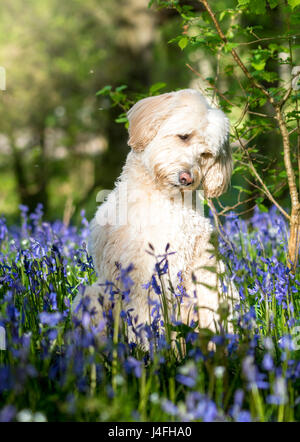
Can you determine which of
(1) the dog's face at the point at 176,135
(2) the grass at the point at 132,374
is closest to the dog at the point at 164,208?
(1) the dog's face at the point at 176,135

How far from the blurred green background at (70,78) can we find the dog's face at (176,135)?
596 centimetres

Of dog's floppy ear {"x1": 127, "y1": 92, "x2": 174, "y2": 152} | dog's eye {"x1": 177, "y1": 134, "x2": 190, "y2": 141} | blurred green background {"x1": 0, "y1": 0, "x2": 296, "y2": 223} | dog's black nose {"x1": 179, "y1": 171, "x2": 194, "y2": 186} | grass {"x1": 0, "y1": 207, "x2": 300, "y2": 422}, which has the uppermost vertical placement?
blurred green background {"x1": 0, "y1": 0, "x2": 296, "y2": 223}

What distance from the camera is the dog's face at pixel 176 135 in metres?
3.34

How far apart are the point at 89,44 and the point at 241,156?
8.48 metres

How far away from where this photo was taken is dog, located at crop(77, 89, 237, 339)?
3.25 metres

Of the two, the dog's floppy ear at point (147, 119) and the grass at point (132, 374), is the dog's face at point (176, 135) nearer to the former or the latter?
the dog's floppy ear at point (147, 119)

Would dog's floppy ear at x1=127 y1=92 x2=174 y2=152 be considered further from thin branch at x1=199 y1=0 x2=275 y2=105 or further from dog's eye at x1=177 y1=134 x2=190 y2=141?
thin branch at x1=199 y1=0 x2=275 y2=105

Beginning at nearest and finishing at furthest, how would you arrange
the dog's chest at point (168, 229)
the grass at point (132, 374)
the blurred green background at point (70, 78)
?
1. the grass at point (132, 374)
2. the dog's chest at point (168, 229)
3. the blurred green background at point (70, 78)

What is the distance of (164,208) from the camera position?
3330mm

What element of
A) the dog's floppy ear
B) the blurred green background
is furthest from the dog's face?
the blurred green background

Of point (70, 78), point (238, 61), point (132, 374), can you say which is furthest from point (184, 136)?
point (70, 78)

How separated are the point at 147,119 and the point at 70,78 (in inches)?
379

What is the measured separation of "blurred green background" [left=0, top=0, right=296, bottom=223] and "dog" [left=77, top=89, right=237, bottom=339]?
5998 millimetres

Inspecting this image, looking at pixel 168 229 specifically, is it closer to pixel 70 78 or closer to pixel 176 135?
pixel 176 135
